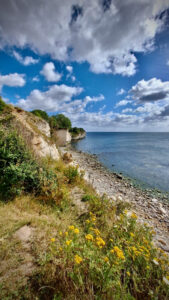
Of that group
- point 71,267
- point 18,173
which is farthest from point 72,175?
point 71,267

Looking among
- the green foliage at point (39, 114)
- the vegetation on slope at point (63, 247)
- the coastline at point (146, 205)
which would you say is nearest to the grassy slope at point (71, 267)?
the vegetation on slope at point (63, 247)

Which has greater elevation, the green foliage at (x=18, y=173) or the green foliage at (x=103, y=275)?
the green foliage at (x=18, y=173)

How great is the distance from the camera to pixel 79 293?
1.57 metres

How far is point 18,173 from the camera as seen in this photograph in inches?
159

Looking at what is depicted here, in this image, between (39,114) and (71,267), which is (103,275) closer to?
(71,267)

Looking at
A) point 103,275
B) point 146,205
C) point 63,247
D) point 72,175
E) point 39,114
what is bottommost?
point 146,205

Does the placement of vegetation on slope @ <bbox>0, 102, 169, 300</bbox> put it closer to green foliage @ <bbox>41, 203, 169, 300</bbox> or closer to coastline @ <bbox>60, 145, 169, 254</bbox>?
green foliage @ <bbox>41, 203, 169, 300</bbox>

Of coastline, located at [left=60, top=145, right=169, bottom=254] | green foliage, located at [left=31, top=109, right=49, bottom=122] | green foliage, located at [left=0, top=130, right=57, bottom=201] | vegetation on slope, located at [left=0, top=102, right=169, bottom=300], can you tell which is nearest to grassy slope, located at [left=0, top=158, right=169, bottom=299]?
vegetation on slope, located at [left=0, top=102, right=169, bottom=300]

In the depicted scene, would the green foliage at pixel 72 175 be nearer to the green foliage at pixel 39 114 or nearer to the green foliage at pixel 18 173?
the green foliage at pixel 18 173

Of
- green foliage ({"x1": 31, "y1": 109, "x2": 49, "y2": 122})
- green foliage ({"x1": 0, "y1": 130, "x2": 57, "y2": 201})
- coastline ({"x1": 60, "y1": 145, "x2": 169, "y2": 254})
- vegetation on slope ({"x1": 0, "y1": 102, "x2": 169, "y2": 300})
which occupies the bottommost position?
coastline ({"x1": 60, "y1": 145, "x2": 169, "y2": 254})

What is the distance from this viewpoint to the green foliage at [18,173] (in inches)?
158

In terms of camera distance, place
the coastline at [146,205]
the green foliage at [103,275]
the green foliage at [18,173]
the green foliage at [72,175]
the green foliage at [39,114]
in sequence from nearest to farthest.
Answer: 1. the green foliage at [103,275]
2. the green foliage at [18,173]
3. the coastline at [146,205]
4. the green foliage at [72,175]
5. the green foliage at [39,114]

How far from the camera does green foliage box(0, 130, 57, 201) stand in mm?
4008

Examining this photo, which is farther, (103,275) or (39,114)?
(39,114)
